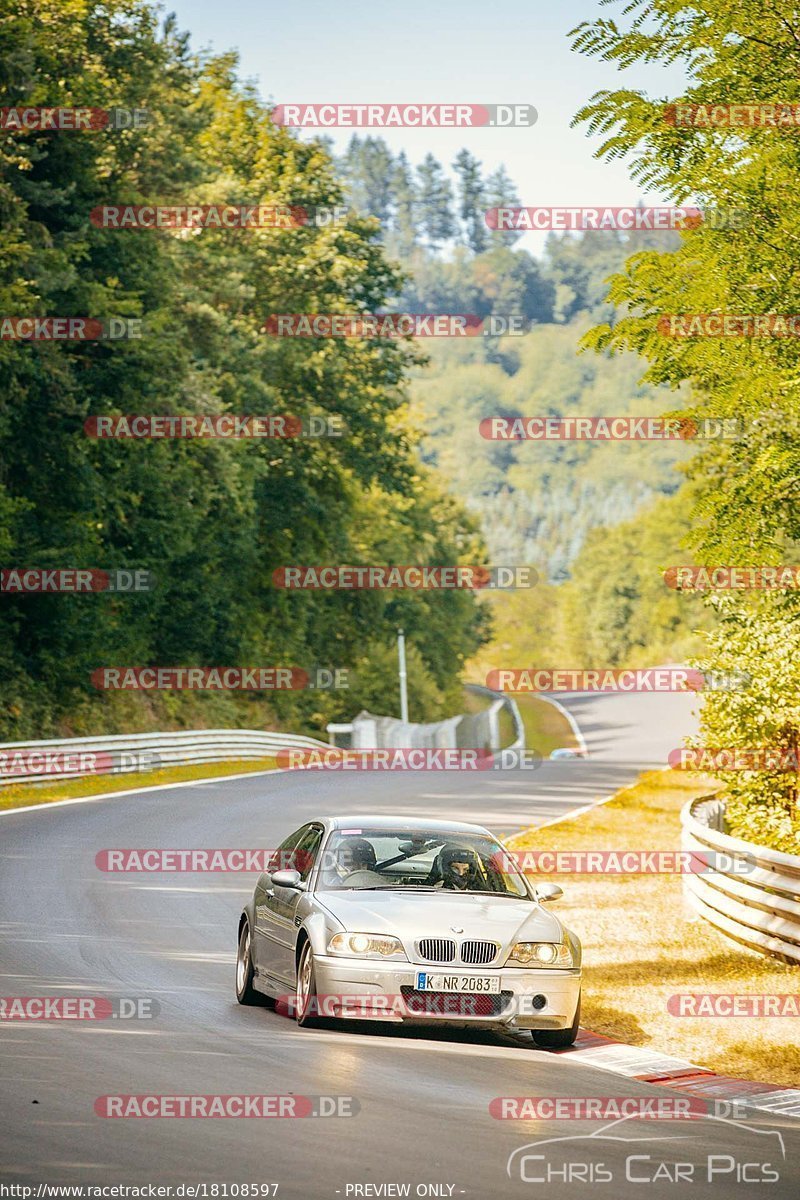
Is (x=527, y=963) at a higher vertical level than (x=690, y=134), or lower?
lower

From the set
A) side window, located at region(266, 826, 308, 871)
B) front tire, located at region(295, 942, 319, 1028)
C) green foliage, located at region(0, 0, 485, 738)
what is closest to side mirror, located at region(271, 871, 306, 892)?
front tire, located at region(295, 942, 319, 1028)

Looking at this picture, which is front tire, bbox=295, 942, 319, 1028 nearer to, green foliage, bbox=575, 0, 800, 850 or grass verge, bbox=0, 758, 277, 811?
green foliage, bbox=575, 0, 800, 850

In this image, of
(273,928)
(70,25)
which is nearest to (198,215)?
(70,25)

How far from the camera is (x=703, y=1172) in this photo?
7.20m

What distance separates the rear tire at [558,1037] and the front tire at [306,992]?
147 centimetres

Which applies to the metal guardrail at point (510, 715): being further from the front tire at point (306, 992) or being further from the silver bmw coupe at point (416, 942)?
the front tire at point (306, 992)

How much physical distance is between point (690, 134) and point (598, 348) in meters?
2.14

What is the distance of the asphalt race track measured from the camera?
6.86m

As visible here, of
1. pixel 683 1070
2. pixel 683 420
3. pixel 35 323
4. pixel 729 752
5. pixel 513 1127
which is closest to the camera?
pixel 513 1127

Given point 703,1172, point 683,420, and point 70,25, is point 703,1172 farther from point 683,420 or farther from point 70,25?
point 70,25

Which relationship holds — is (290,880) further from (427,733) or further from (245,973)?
(427,733)

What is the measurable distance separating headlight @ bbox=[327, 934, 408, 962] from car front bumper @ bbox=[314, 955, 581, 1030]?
49 mm

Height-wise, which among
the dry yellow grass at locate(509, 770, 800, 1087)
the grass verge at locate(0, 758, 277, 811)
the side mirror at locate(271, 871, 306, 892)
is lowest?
the grass verge at locate(0, 758, 277, 811)

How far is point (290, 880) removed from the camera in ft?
37.5
